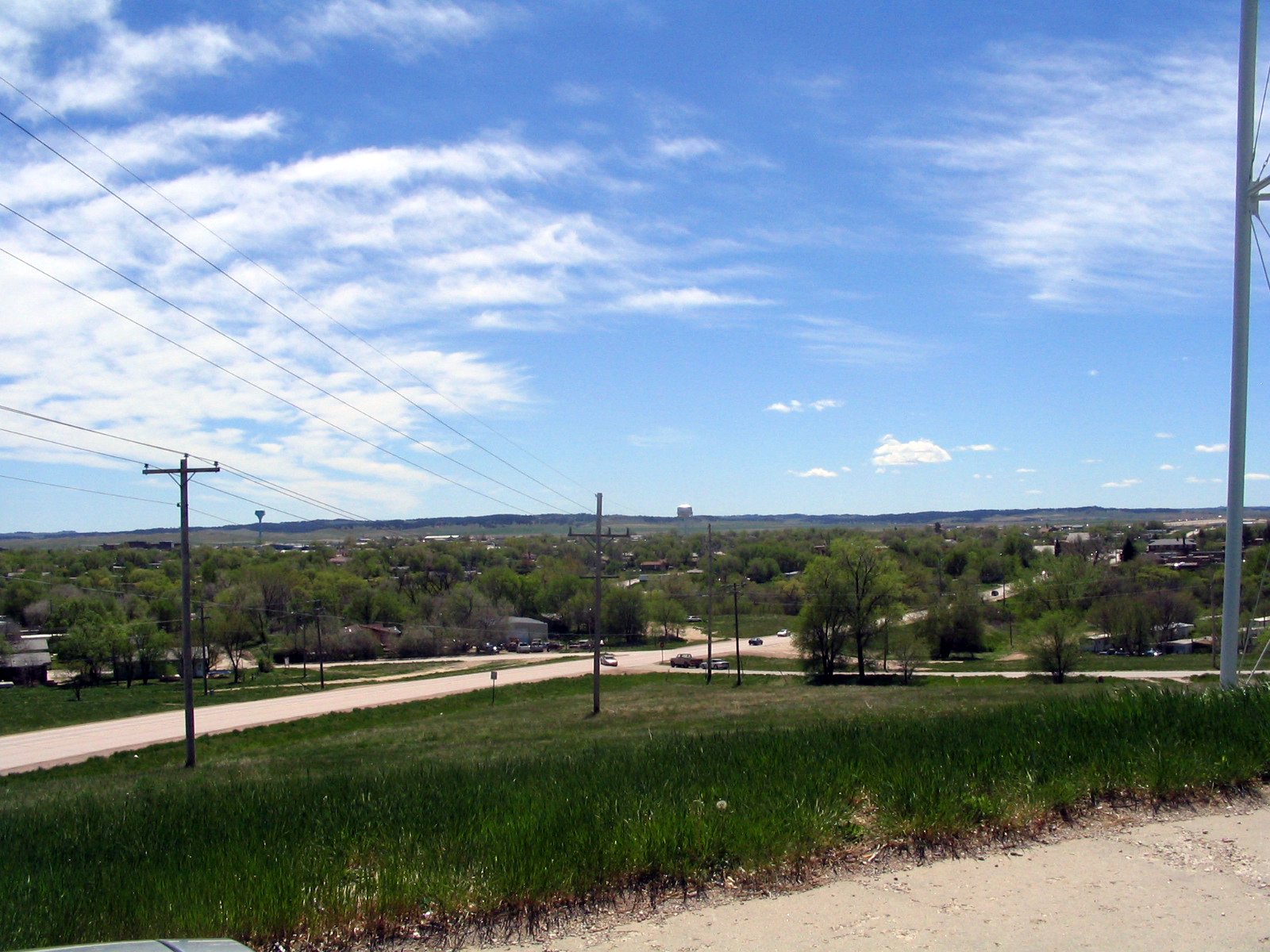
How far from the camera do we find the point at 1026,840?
6.99 m

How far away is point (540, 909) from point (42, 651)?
85.6m

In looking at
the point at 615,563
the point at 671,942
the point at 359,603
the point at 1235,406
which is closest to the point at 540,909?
the point at 671,942

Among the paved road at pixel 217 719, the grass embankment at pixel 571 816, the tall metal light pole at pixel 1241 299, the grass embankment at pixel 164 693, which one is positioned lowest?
the grass embankment at pixel 164 693

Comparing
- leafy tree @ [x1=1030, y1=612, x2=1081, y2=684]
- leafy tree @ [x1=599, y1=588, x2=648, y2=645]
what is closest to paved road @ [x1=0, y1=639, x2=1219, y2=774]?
leafy tree @ [x1=1030, y1=612, x2=1081, y2=684]

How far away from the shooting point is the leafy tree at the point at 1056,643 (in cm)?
5109

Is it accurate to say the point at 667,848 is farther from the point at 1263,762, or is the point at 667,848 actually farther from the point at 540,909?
the point at 1263,762

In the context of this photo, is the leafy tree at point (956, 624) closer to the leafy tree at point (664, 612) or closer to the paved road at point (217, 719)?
the paved road at point (217, 719)

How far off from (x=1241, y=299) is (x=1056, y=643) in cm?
4510

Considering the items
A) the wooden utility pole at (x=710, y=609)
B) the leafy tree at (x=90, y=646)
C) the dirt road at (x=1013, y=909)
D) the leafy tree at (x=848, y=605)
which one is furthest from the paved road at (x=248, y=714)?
the dirt road at (x=1013, y=909)

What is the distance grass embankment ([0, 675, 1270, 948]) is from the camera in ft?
19.0

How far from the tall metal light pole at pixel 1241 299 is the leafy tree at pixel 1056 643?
44073 millimetres

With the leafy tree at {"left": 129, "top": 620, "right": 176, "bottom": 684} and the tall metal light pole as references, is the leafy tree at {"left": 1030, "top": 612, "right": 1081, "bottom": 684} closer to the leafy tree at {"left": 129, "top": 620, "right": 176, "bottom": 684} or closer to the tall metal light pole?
the tall metal light pole

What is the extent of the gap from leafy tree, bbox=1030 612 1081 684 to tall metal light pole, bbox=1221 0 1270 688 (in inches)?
1735

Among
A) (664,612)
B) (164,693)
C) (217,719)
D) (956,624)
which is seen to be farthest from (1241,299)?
(664,612)
